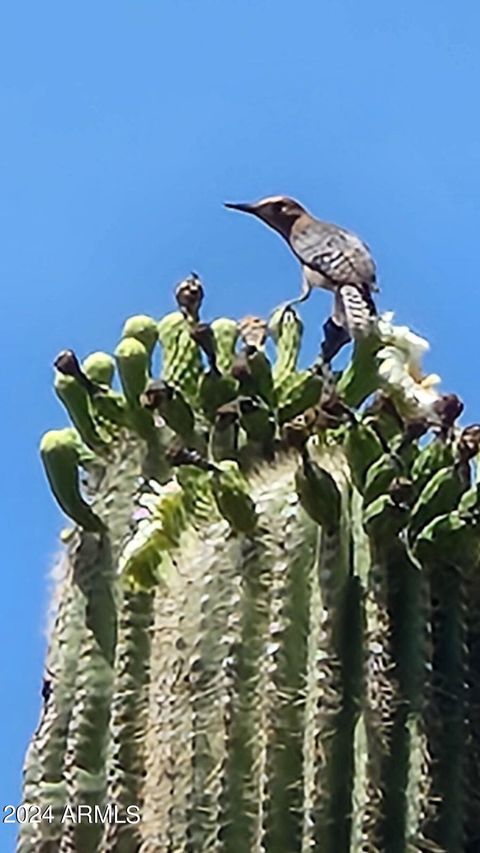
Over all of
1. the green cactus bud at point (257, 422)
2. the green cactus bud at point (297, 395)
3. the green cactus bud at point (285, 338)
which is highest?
the green cactus bud at point (285, 338)

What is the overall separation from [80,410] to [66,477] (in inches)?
4.5

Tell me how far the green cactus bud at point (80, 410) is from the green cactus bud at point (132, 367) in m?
0.07

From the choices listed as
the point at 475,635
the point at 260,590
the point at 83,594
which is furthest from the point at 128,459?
the point at 475,635

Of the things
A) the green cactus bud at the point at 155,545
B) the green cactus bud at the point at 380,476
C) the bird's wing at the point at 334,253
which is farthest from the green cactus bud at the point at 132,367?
the green cactus bud at the point at 380,476

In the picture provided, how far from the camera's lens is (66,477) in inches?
126

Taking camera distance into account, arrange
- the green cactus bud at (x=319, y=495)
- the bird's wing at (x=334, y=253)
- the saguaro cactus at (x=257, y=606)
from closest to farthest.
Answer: the saguaro cactus at (x=257, y=606)
the green cactus bud at (x=319, y=495)
the bird's wing at (x=334, y=253)

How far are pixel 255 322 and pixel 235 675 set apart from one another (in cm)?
75

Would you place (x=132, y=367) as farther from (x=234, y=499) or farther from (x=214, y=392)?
(x=234, y=499)

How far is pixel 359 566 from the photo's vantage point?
2816 mm

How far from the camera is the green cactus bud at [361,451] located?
2.85 m

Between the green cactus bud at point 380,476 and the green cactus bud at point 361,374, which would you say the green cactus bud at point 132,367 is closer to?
the green cactus bud at point 361,374

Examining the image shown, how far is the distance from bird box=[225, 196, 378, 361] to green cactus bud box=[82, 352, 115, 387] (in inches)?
13.3

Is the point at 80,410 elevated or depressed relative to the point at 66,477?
elevated

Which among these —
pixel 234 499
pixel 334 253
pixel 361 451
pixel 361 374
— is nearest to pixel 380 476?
pixel 361 451
